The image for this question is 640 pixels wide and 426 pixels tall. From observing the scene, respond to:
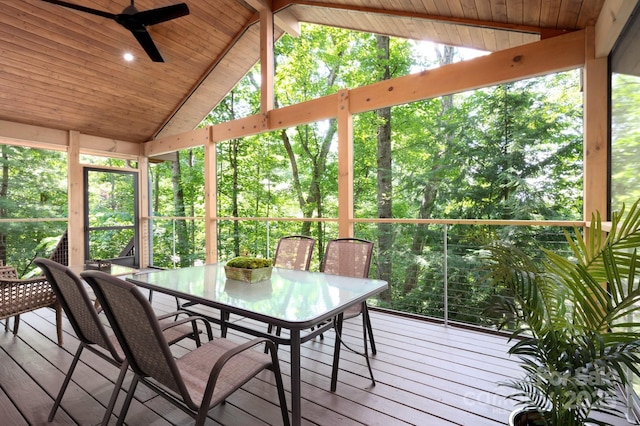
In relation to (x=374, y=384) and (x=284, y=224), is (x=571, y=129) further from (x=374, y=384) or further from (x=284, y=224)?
(x=284, y=224)

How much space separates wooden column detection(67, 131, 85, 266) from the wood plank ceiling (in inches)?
14.6

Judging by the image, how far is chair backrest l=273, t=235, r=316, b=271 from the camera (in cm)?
303

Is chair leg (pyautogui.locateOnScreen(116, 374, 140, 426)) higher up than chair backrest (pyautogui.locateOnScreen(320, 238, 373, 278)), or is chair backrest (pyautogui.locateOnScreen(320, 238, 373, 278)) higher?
chair backrest (pyautogui.locateOnScreen(320, 238, 373, 278))

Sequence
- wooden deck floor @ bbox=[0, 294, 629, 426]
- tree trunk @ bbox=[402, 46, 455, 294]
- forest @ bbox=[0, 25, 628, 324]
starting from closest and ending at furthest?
wooden deck floor @ bbox=[0, 294, 629, 426] → forest @ bbox=[0, 25, 628, 324] → tree trunk @ bbox=[402, 46, 455, 294]

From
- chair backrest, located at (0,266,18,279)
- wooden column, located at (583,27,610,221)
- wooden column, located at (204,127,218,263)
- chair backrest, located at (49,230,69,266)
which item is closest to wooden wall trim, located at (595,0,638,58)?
wooden column, located at (583,27,610,221)

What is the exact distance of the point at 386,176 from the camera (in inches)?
307

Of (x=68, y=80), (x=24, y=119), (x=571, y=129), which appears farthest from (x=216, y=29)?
(x=571, y=129)

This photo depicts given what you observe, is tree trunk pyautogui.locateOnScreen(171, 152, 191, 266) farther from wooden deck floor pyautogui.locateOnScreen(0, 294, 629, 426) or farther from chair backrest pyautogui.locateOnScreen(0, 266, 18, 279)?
wooden deck floor pyautogui.locateOnScreen(0, 294, 629, 426)

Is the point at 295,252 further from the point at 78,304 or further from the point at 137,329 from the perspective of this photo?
the point at 137,329

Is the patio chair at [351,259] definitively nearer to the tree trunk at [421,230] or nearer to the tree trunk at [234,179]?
the tree trunk at [421,230]

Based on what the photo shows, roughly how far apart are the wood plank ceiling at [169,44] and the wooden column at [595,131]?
349 millimetres

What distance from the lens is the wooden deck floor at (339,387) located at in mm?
1835

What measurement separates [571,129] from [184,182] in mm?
9472

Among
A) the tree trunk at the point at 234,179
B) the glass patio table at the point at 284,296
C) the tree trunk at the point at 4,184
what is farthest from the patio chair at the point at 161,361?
the tree trunk at the point at 234,179
